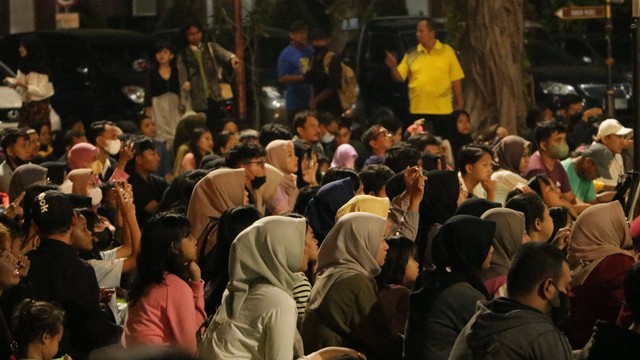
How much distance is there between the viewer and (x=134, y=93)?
2161cm

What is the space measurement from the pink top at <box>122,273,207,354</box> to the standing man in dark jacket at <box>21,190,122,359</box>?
403 mm

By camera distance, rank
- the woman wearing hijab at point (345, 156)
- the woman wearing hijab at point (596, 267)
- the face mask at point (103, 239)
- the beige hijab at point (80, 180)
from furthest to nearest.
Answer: the woman wearing hijab at point (345, 156), the beige hijab at point (80, 180), the face mask at point (103, 239), the woman wearing hijab at point (596, 267)

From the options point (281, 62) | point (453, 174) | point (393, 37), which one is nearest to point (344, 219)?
point (453, 174)

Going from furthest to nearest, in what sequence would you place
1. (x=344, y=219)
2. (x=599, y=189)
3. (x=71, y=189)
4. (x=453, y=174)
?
1. (x=599, y=189)
2. (x=71, y=189)
3. (x=453, y=174)
4. (x=344, y=219)

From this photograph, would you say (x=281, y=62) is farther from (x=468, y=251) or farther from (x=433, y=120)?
(x=468, y=251)

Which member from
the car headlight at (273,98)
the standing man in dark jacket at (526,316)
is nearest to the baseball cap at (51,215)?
the standing man in dark jacket at (526,316)

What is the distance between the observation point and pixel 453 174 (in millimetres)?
9906

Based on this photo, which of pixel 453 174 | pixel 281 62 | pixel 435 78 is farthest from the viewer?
pixel 281 62

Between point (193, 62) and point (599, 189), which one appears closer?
point (599, 189)

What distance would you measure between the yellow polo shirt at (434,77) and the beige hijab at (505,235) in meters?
9.47

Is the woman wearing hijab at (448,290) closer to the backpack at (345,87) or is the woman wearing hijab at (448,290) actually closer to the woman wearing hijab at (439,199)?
the woman wearing hijab at (439,199)

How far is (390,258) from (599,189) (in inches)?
243

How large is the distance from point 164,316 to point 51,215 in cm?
92

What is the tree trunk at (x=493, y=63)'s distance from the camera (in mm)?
18422
